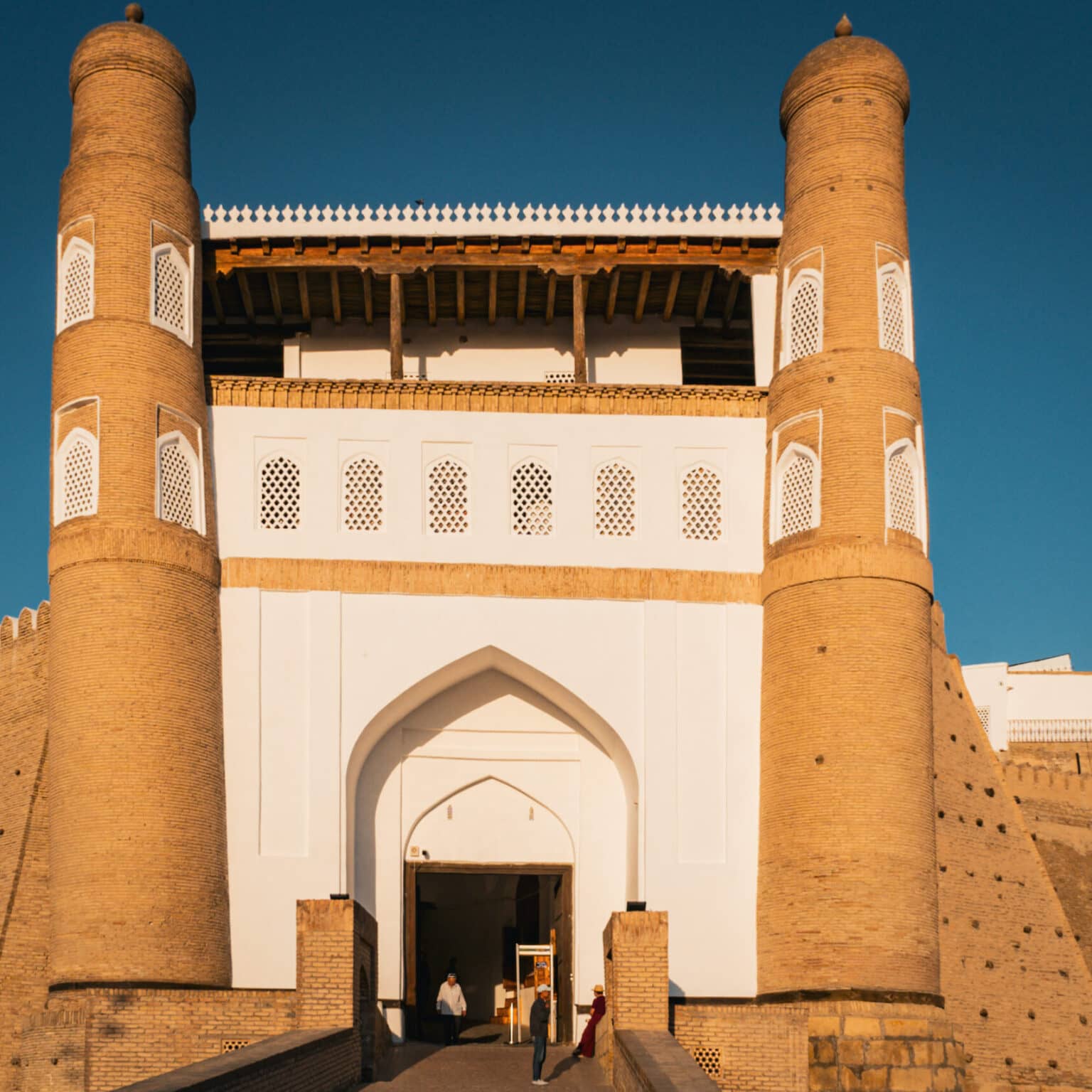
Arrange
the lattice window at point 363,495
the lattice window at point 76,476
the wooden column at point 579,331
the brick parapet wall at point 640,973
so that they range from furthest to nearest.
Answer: the wooden column at point 579,331 < the lattice window at point 363,495 < the lattice window at point 76,476 < the brick parapet wall at point 640,973

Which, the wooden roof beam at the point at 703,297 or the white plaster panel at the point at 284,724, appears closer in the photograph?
the white plaster panel at the point at 284,724

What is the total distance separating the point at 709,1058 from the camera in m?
14.2

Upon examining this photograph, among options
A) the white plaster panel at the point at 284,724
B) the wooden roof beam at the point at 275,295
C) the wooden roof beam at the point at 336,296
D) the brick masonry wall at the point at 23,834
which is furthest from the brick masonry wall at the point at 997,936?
the brick masonry wall at the point at 23,834

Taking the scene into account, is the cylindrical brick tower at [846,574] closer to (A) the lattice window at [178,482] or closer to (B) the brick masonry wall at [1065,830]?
(B) the brick masonry wall at [1065,830]

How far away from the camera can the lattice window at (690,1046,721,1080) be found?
1418cm

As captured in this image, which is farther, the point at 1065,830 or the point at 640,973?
the point at 1065,830

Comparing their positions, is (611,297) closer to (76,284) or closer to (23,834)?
(76,284)

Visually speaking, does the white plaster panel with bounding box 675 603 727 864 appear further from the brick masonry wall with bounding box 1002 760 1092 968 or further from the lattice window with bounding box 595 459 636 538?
the brick masonry wall with bounding box 1002 760 1092 968

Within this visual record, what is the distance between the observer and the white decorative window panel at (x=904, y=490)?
620 inches

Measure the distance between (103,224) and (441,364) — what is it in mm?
3637

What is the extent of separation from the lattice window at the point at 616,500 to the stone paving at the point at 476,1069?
4.31 metres

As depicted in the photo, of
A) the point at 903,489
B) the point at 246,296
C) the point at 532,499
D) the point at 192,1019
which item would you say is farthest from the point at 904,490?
the point at 192,1019

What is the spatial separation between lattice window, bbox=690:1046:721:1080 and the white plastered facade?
46.0 inches

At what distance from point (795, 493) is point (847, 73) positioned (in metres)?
3.60
